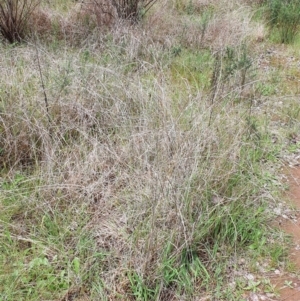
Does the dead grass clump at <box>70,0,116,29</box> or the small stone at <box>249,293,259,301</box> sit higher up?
the dead grass clump at <box>70,0,116,29</box>

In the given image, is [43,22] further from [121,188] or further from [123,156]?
[121,188]

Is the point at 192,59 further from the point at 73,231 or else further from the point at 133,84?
the point at 73,231

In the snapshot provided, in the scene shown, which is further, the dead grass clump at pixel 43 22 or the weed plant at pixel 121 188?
the dead grass clump at pixel 43 22

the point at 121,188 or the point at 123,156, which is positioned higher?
the point at 123,156

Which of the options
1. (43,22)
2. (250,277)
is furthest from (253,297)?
(43,22)

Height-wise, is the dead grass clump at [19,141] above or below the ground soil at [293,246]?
above

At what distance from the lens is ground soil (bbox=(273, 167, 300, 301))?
2.09 metres

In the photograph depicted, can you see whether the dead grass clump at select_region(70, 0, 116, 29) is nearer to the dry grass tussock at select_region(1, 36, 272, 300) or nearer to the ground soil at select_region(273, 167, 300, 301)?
the dry grass tussock at select_region(1, 36, 272, 300)

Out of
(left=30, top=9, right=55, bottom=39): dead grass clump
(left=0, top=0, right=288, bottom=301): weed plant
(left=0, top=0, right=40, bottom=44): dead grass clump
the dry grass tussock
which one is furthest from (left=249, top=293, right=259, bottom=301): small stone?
(left=30, top=9, right=55, bottom=39): dead grass clump

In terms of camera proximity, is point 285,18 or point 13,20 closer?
point 13,20

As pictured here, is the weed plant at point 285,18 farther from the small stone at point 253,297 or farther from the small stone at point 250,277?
the small stone at point 253,297

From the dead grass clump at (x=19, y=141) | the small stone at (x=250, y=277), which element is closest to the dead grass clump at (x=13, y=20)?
the dead grass clump at (x=19, y=141)

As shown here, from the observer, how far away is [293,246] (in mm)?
2377

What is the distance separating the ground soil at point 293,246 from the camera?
2094 millimetres
